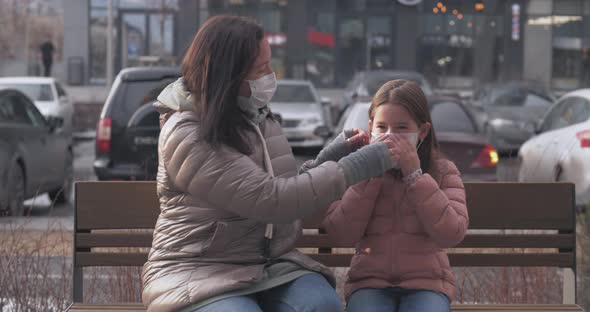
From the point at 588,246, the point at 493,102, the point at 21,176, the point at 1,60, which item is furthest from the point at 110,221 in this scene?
the point at 1,60

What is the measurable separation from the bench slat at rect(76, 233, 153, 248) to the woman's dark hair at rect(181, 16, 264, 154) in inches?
53.4

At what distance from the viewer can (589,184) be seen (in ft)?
37.6

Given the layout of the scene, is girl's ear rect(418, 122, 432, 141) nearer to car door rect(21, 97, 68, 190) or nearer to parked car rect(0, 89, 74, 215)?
parked car rect(0, 89, 74, 215)

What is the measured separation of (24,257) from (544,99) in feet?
66.2

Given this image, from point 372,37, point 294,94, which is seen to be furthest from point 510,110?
point 372,37

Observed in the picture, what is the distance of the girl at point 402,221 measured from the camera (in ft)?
13.9

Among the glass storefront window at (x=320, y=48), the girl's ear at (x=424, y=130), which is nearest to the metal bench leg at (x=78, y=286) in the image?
the girl's ear at (x=424, y=130)

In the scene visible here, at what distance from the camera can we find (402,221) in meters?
4.39

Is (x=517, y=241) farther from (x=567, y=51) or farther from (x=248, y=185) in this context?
(x=567, y=51)

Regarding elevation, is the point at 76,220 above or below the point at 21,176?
above

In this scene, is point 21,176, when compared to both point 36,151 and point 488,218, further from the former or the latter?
point 488,218

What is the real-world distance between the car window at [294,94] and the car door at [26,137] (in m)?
8.49

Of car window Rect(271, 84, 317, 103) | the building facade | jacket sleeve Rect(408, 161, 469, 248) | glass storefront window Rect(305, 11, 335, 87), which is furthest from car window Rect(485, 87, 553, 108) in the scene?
jacket sleeve Rect(408, 161, 469, 248)

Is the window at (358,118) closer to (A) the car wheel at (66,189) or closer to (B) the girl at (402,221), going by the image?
(A) the car wheel at (66,189)
